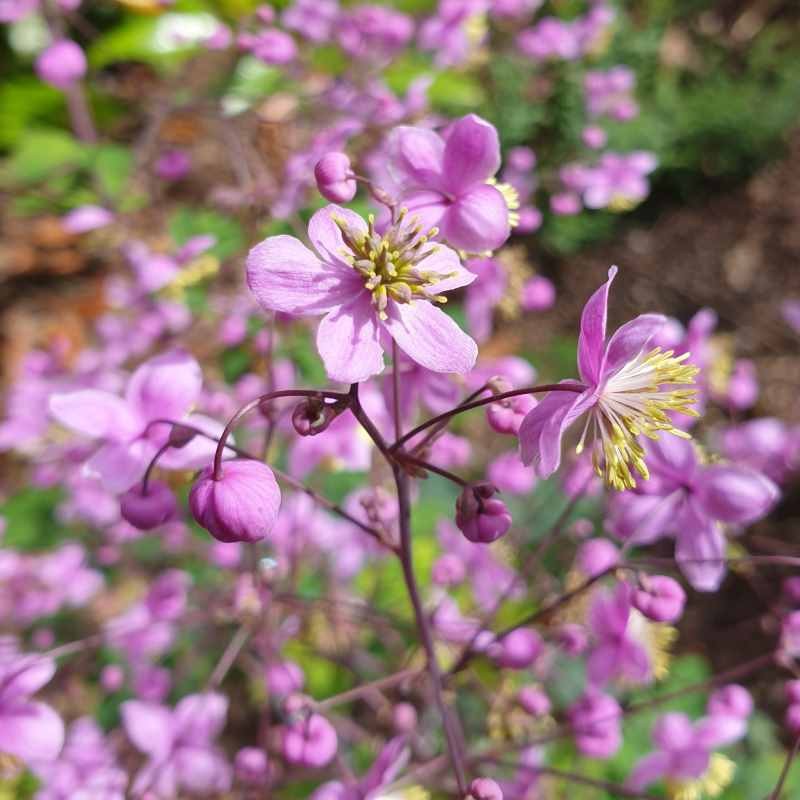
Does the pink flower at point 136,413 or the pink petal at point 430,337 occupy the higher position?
the pink petal at point 430,337

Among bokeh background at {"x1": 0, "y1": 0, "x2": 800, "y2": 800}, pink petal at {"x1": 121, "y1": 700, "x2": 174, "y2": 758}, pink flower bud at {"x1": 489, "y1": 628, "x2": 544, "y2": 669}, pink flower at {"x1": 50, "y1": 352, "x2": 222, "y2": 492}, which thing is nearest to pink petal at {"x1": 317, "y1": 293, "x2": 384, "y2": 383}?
pink flower at {"x1": 50, "y1": 352, "x2": 222, "y2": 492}

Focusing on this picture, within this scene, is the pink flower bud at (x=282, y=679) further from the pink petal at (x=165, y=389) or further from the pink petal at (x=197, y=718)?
the pink petal at (x=165, y=389)

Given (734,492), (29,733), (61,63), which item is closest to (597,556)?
(734,492)

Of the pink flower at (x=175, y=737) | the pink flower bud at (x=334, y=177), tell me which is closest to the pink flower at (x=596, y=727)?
the pink flower at (x=175, y=737)

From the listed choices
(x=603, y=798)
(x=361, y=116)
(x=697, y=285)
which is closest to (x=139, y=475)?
(x=361, y=116)

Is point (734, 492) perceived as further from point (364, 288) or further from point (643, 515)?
point (364, 288)

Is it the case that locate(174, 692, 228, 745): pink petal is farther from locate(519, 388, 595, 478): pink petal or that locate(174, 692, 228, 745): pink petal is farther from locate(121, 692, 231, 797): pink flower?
locate(519, 388, 595, 478): pink petal
